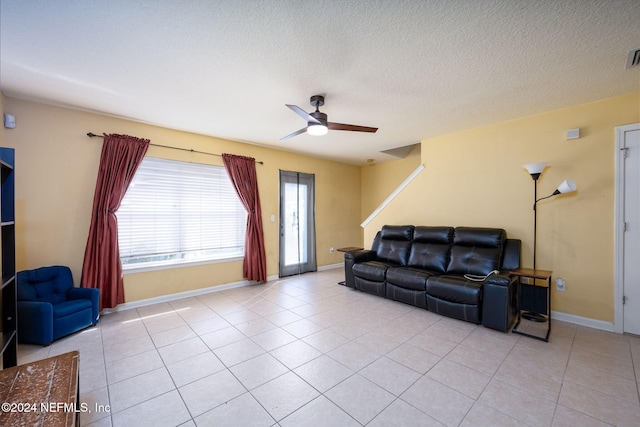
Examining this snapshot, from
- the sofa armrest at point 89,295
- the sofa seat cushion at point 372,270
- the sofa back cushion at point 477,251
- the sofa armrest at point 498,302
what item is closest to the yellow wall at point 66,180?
the sofa armrest at point 89,295

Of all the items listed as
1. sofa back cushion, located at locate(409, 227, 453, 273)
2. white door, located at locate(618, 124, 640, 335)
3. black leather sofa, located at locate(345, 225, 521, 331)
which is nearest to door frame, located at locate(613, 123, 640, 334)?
white door, located at locate(618, 124, 640, 335)

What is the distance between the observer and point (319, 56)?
212 centimetres

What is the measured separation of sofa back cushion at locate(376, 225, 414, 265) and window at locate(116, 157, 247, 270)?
2.59 metres

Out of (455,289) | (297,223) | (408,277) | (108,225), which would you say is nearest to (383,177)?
(297,223)

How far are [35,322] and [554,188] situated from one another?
6.08 m

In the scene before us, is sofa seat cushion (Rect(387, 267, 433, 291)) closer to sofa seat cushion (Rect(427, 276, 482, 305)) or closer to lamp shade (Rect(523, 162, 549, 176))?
sofa seat cushion (Rect(427, 276, 482, 305))

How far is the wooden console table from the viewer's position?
44.5 inches

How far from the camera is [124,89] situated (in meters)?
2.69

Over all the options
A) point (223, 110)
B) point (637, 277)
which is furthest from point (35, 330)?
point (637, 277)

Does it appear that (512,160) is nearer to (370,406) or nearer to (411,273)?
(411,273)

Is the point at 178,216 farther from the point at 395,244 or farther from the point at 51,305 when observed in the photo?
the point at 395,244

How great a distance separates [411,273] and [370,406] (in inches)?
81.1

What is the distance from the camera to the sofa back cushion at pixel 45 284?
2.71m

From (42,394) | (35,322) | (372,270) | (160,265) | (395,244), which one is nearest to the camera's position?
(42,394)
